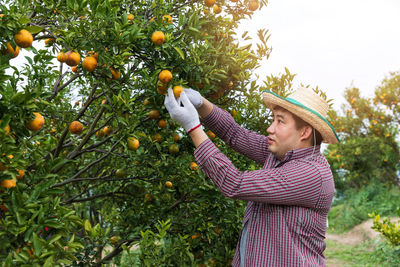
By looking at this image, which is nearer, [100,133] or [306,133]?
[306,133]

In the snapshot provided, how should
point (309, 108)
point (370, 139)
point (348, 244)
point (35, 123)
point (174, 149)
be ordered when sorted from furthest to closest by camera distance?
point (370, 139) < point (348, 244) < point (174, 149) < point (309, 108) < point (35, 123)

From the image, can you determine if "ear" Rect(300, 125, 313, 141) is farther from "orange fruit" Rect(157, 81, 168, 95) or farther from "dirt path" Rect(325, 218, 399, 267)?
"dirt path" Rect(325, 218, 399, 267)

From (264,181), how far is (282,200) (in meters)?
0.14

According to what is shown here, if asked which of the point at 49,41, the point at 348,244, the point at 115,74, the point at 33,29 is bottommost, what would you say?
the point at 348,244

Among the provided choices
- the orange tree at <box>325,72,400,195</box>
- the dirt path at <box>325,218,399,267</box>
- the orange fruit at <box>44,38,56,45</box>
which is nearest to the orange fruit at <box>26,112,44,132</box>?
the orange fruit at <box>44,38,56,45</box>

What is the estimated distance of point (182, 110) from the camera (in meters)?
1.96

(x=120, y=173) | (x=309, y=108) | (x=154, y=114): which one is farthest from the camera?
(x=120, y=173)

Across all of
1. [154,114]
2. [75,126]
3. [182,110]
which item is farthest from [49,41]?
[182,110]

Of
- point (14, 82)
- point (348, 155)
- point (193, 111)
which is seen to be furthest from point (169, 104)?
point (348, 155)

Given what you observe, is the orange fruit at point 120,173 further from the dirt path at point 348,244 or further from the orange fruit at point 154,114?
the dirt path at point 348,244

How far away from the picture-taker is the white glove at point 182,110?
1966 mm

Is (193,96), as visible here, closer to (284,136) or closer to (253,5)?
(284,136)

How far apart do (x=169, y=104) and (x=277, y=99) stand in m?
0.65

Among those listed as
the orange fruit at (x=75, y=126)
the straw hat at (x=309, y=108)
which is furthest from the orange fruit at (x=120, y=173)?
the straw hat at (x=309, y=108)
